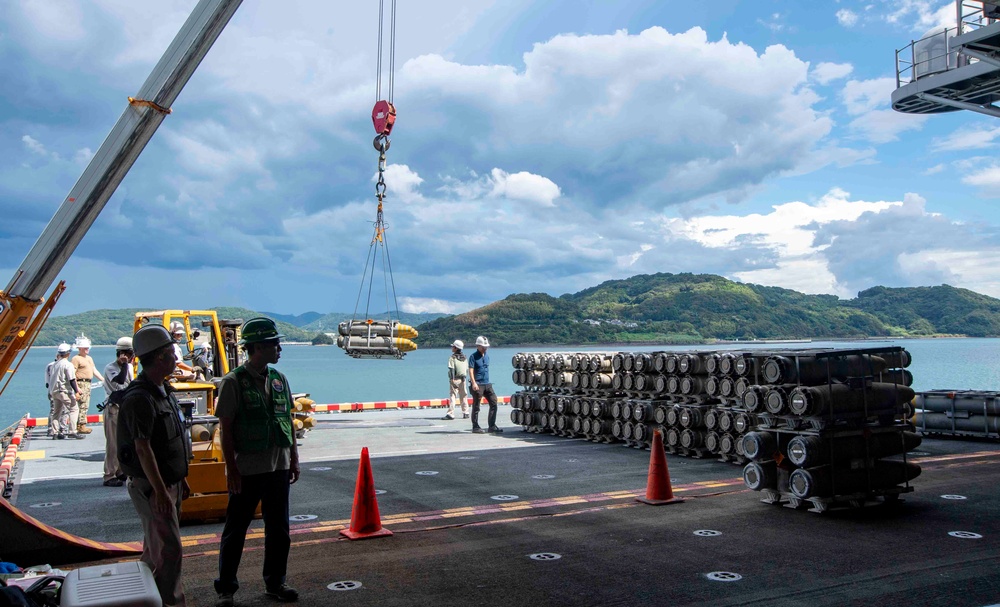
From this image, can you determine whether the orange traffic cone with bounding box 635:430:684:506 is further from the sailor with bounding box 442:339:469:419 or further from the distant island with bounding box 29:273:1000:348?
the distant island with bounding box 29:273:1000:348

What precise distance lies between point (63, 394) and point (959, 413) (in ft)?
66.9

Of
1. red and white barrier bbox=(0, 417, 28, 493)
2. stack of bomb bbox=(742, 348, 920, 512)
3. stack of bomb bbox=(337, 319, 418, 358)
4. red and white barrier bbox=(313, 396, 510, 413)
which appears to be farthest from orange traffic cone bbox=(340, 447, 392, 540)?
red and white barrier bbox=(313, 396, 510, 413)

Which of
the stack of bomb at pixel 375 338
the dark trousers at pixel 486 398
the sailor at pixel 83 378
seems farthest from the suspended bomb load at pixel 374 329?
the sailor at pixel 83 378

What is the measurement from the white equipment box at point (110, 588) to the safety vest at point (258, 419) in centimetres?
233

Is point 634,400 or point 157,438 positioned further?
point 634,400

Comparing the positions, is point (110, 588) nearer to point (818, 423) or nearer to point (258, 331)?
point (258, 331)

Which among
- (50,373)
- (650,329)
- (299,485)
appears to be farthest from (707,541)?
(650,329)

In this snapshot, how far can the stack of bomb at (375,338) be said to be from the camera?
62.8 ft

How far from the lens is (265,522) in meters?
6.32

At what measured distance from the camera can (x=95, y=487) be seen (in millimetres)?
12008

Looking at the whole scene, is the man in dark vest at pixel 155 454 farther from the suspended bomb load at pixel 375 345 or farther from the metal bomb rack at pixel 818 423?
the suspended bomb load at pixel 375 345

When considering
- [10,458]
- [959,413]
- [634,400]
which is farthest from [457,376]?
[959,413]

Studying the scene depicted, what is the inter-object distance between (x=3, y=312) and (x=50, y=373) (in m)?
8.75

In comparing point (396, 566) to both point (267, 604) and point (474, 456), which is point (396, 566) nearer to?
point (267, 604)
